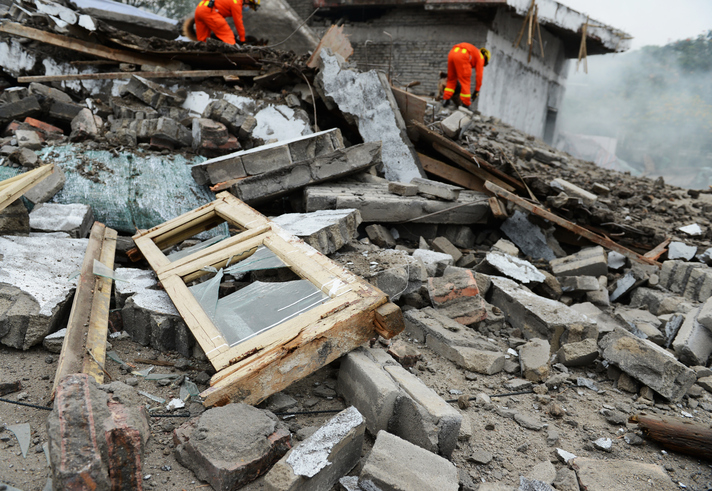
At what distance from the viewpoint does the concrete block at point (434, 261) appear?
168 inches

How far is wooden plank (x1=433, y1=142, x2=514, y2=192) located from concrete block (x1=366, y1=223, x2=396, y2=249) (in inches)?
66.8

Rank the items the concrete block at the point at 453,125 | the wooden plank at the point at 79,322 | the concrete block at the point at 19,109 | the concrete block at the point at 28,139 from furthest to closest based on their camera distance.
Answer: the concrete block at the point at 453,125 < the concrete block at the point at 19,109 < the concrete block at the point at 28,139 < the wooden plank at the point at 79,322

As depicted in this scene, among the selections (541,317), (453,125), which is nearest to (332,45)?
(453,125)

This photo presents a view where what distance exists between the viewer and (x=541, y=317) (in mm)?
3588

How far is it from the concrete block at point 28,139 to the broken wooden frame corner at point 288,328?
3006 mm

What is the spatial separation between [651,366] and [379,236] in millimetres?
2604

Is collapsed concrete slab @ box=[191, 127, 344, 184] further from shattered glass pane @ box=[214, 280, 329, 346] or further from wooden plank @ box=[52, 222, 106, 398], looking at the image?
shattered glass pane @ box=[214, 280, 329, 346]

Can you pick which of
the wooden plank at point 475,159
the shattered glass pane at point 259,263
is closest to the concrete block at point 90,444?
the shattered glass pane at point 259,263

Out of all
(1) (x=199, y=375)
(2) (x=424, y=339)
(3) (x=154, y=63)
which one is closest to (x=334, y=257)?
(2) (x=424, y=339)

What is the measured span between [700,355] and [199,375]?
3.76 m

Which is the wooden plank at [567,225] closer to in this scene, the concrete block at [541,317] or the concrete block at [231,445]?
the concrete block at [541,317]

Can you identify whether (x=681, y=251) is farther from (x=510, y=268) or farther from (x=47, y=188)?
(x=47, y=188)

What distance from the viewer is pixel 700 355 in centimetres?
352

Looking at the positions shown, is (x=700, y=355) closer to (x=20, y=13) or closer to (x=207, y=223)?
(x=207, y=223)
